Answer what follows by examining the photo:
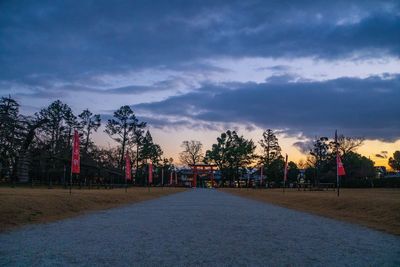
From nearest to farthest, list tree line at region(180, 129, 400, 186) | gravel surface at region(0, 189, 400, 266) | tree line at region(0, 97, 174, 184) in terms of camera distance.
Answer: gravel surface at region(0, 189, 400, 266) < tree line at region(0, 97, 174, 184) < tree line at region(180, 129, 400, 186)

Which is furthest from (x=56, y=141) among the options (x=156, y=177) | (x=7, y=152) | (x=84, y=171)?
(x=156, y=177)

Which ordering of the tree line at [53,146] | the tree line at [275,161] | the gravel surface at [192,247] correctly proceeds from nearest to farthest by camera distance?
the gravel surface at [192,247]
the tree line at [53,146]
the tree line at [275,161]

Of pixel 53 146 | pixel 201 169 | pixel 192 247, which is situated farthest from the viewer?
pixel 201 169

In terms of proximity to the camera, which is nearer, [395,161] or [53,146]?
[53,146]

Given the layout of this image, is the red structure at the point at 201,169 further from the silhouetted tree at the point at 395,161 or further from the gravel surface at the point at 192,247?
the gravel surface at the point at 192,247

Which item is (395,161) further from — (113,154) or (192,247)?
(192,247)

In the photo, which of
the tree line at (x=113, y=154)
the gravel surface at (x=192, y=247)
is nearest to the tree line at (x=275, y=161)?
the tree line at (x=113, y=154)

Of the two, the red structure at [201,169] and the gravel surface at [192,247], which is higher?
the red structure at [201,169]

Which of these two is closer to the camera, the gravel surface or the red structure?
the gravel surface

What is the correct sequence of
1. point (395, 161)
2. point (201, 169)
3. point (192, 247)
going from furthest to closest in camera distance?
point (395, 161) → point (201, 169) → point (192, 247)

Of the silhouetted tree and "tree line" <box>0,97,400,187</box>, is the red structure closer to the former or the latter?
"tree line" <box>0,97,400,187</box>

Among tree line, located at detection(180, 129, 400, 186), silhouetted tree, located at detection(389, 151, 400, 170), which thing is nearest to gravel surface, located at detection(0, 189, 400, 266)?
tree line, located at detection(180, 129, 400, 186)

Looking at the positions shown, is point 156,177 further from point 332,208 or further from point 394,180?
point 332,208

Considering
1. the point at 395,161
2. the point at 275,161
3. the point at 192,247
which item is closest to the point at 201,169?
the point at 275,161
